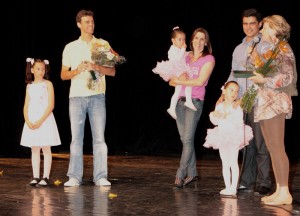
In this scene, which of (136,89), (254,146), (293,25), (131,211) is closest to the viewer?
(131,211)

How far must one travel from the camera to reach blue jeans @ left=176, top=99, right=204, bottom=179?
8.18 metres

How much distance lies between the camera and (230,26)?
13797mm

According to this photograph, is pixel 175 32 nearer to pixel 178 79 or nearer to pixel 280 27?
pixel 178 79

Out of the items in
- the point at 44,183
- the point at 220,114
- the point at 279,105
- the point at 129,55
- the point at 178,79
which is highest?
the point at 129,55

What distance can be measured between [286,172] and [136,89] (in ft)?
26.3

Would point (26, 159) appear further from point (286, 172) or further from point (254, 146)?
point (286, 172)

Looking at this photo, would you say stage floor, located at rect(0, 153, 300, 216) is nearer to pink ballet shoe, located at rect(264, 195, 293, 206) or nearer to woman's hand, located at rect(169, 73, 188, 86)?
pink ballet shoe, located at rect(264, 195, 293, 206)

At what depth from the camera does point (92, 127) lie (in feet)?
28.0

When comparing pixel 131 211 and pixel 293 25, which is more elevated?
pixel 293 25

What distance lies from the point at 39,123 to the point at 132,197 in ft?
5.22

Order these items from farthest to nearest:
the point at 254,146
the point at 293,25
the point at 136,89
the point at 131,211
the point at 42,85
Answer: the point at 136,89 → the point at 293,25 → the point at 42,85 → the point at 254,146 → the point at 131,211

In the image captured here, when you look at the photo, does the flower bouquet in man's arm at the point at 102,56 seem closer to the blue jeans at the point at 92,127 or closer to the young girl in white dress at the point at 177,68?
the blue jeans at the point at 92,127

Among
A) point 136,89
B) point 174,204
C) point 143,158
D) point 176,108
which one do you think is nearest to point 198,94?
point 176,108

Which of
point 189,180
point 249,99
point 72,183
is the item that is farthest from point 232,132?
point 72,183
